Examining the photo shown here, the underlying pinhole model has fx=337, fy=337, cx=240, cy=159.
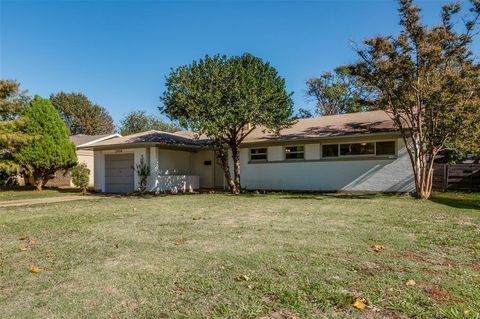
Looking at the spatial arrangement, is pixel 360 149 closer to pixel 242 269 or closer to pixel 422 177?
A: pixel 422 177

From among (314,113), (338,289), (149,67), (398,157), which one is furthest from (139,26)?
(314,113)

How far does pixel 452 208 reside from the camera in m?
9.67

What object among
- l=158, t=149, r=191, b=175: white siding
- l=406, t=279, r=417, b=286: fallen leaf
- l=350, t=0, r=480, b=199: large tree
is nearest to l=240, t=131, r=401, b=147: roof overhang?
l=350, t=0, r=480, b=199: large tree

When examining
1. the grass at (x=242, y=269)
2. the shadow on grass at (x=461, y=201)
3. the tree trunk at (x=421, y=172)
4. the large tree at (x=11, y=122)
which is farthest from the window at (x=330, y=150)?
the large tree at (x=11, y=122)

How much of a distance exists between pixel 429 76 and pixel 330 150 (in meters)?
Result: 5.57

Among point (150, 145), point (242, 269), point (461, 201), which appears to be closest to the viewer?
point (242, 269)

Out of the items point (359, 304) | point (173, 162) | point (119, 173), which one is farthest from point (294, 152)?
point (359, 304)

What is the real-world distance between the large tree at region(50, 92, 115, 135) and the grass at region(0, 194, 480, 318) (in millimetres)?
50238

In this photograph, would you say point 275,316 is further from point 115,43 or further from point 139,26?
point 115,43

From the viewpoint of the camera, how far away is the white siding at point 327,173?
14719mm

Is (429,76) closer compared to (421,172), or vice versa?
(429,76)

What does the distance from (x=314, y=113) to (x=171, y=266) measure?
3941 cm

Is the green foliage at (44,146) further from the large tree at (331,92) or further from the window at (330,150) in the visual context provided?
the large tree at (331,92)

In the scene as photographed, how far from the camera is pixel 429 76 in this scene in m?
12.1
